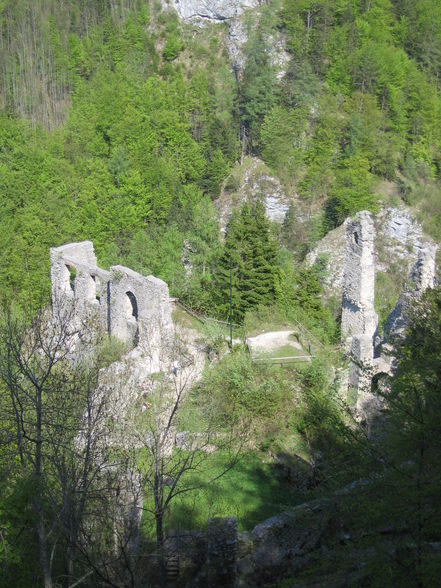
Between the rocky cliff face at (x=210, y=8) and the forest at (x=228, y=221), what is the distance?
1.22m

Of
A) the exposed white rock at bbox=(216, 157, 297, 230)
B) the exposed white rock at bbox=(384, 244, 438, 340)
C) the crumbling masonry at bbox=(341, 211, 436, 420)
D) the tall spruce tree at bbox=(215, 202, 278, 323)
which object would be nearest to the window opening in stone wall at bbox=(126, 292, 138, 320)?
the tall spruce tree at bbox=(215, 202, 278, 323)

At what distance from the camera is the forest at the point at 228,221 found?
344 inches

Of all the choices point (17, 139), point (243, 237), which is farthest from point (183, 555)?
point (17, 139)

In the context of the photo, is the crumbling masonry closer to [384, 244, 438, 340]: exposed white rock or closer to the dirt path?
[384, 244, 438, 340]: exposed white rock

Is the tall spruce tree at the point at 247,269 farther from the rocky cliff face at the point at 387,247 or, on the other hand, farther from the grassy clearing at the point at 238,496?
the grassy clearing at the point at 238,496

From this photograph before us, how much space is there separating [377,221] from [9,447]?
104 ft

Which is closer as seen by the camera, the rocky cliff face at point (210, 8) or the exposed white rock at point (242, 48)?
the exposed white rock at point (242, 48)

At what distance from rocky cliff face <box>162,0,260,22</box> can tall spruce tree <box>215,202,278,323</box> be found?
4040 centimetres

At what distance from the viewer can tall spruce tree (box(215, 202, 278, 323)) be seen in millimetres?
26700

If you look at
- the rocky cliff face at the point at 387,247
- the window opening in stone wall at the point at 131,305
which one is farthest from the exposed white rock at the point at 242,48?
the window opening in stone wall at the point at 131,305

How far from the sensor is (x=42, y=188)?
38.1m

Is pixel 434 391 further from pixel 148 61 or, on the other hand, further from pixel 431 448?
pixel 148 61

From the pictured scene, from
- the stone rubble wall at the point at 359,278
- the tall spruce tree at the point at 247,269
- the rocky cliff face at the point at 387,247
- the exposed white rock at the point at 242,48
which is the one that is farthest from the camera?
the exposed white rock at the point at 242,48

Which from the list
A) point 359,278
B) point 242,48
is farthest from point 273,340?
point 242,48
